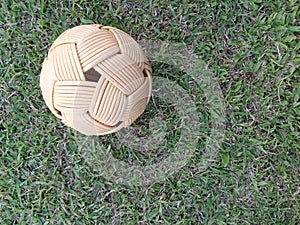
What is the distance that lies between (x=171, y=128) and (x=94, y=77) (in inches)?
21.9

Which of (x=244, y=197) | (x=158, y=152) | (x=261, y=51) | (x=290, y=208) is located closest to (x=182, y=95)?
(x=158, y=152)

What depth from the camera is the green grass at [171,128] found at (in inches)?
64.4

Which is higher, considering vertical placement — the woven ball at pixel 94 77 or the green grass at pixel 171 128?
the woven ball at pixel 94 77

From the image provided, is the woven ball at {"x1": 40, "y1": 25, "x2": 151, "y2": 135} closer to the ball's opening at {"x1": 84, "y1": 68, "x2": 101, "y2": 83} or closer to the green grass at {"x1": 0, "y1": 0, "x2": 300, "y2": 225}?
the ball's opening at {"x1": 84, "y1": 68, "x2": 101, "y2": 83}

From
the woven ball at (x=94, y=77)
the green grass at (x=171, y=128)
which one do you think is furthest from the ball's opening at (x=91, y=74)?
the green grass at (x=171, y=128)

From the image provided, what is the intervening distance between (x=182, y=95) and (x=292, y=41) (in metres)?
0.48

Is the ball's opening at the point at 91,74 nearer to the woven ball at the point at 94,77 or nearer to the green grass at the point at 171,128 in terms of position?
the woven ball at the point at 94,77

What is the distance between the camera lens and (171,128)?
5.45 ft

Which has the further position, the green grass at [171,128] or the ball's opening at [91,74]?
the green grass at [171,128]

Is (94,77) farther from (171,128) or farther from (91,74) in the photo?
(171,128)

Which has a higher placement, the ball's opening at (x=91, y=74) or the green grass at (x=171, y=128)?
the ball's opening at (x=91, y=74)

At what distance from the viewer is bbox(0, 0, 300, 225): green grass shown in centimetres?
164

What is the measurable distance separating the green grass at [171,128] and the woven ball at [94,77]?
0.39 m

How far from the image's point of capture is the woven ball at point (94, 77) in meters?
1.19
